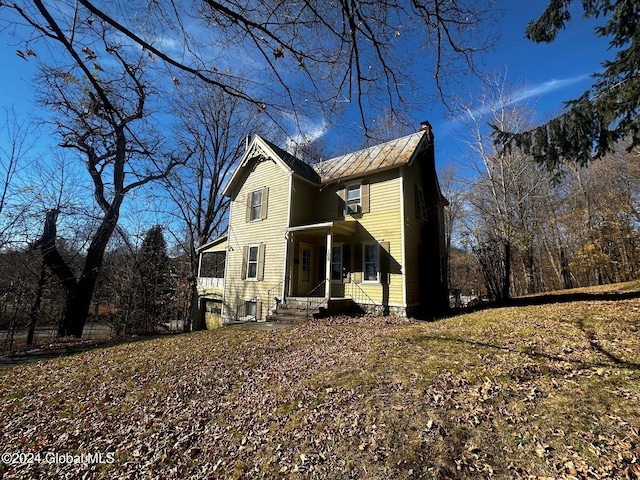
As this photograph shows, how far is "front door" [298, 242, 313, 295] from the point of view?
518 inches

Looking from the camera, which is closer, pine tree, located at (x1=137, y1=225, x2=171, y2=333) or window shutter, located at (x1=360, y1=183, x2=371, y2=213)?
window shutter, located at (x1=360, y1=183, x2=371, y2=213)

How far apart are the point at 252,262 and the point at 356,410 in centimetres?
1142

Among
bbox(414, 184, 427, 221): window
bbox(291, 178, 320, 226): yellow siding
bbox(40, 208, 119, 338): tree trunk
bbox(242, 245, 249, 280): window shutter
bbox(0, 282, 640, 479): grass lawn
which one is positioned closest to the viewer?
bbox(0, 282, 640, 479): grass lawn

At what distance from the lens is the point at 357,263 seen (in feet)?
40.0

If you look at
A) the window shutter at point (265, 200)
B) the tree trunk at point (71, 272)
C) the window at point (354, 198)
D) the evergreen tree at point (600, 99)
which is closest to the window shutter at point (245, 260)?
the window shutter at point (265, 200)

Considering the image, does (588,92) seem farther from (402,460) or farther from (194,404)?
(194,404)

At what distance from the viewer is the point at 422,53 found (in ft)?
11.5

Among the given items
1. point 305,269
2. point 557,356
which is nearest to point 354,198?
point 305,269

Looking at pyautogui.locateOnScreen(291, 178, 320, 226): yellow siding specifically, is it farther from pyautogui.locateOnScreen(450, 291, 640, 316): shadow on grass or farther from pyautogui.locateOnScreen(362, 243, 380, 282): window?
pyautogui.locateOnScreen(450, 291, 640, 316): shadow on grass

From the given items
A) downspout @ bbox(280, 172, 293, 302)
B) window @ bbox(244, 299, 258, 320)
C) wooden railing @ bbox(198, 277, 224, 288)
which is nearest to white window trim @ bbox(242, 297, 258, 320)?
window @ bbox(244, 299, 258, 320)

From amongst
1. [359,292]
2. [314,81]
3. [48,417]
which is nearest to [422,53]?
[314,81]

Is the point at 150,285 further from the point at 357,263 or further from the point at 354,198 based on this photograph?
the point at 354,198

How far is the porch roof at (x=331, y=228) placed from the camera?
11397 mm

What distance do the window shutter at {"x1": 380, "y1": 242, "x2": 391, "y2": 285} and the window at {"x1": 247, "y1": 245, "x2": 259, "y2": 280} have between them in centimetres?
636
